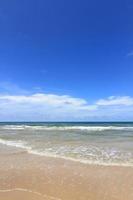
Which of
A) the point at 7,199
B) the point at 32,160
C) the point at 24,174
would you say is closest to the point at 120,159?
the point at 32,160

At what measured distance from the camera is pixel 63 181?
6012 millimetres

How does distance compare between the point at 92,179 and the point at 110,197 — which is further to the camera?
the point at 92,179

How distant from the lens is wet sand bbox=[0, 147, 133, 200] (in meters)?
5.07

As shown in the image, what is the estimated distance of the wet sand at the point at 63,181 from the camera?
16.6 feet

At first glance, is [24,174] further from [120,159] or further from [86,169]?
[120,159]

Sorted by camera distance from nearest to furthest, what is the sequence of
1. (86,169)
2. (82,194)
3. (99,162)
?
1. (82,194)
2. (86,169)
3. (99,162)

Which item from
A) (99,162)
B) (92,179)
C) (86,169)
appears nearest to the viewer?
(92,179)

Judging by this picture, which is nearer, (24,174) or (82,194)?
(82,194)

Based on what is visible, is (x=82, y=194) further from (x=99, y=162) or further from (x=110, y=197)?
(x=99, y=162)

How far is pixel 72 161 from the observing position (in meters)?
8.46

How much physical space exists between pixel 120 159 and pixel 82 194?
13.0 ft

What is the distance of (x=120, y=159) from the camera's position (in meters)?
8.74

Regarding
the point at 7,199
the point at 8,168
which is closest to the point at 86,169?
the point at 8,168

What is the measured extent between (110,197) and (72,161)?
3.55 m
